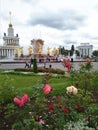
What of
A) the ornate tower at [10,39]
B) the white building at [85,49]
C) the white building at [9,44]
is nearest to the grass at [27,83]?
the white building at [9,44]

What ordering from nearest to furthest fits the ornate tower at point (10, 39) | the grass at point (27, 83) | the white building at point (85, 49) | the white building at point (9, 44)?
1. the grass at point (27, 83)
2. the white building at point (9, 44)
3. the ornate tower at point (10, 39)
4. the white building at point (85, 49)

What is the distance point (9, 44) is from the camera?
122062mm

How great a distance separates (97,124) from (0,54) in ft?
374

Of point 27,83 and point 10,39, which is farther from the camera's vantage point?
point 10,39

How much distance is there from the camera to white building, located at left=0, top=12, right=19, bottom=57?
4606 inches

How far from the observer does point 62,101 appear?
18.1 feet

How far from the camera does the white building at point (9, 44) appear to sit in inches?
4606

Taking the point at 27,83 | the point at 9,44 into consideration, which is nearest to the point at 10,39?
the point at 9,44

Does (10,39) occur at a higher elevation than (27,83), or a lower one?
higher

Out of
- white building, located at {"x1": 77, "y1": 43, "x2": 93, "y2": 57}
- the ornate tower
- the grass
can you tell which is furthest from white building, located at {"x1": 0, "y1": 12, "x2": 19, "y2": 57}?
the grass

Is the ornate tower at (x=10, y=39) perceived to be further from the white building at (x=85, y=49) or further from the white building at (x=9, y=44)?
the white building at (x=85, y=49)

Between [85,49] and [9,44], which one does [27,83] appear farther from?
[85,49]

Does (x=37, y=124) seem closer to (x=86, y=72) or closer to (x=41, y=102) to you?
(x=41, y=102)

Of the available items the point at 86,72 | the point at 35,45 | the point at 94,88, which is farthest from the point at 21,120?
the point at 35,45
